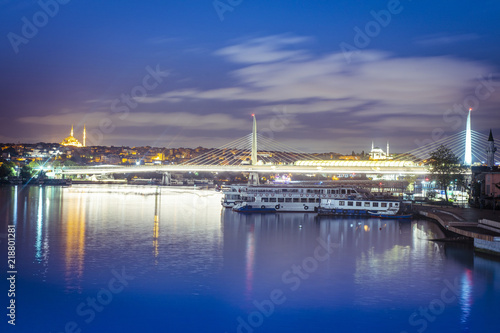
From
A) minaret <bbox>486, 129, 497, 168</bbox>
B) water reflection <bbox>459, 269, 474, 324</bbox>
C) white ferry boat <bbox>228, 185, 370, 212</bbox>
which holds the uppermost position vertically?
minaret <bbox>486, 129, 497, 168</bbox>

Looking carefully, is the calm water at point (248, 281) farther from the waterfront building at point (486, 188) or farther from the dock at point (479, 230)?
the waterfront building at point (486, 188)

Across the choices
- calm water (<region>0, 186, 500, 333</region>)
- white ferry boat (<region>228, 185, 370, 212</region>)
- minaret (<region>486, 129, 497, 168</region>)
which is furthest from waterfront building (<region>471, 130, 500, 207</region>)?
white ferry boat (<region>228, 185, 370, 212</region>)

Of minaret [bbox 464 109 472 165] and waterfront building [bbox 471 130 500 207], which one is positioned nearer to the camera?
waterfront building [bbox 471 130 500 207]

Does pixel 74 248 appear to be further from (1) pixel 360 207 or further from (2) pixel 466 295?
(1) pixel 360 207

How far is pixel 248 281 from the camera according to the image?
16.5 meters

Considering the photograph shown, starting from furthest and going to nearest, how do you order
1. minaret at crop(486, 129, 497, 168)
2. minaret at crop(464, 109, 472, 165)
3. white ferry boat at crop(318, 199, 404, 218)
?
1. minaret at crop(464, 109, 472, 165)
2. minaret at crop(486, 129, 497, 168)
3. white ferry boat at crop(318, 199, 404, 218)

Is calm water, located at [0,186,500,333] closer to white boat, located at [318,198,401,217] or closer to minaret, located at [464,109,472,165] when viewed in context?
white boat, located at [318,198,401,217]

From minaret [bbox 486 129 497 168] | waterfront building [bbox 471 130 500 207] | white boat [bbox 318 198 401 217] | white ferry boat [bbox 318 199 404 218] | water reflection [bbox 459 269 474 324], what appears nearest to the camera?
water reflection [bbox 459 269 474 324]

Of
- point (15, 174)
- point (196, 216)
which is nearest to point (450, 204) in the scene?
point (196, 216)

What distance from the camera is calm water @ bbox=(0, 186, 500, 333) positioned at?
13.1m

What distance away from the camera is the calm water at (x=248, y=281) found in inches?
514

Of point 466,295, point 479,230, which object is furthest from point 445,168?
point 466,295

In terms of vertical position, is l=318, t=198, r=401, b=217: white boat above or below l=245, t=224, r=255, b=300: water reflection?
above

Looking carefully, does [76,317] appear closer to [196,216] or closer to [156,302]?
[156,302]
